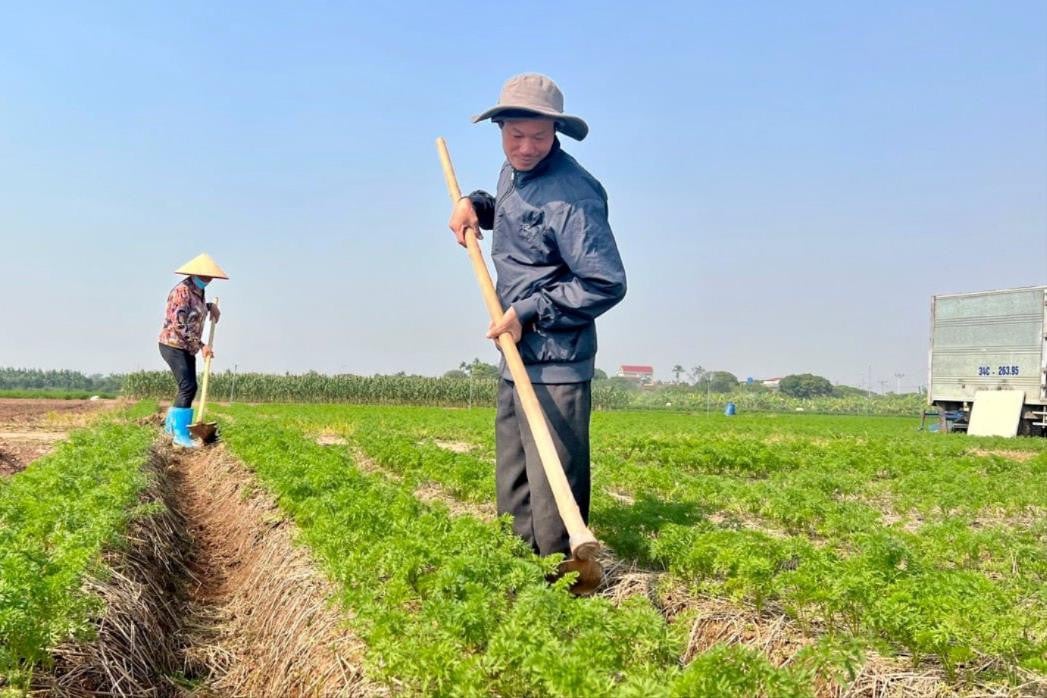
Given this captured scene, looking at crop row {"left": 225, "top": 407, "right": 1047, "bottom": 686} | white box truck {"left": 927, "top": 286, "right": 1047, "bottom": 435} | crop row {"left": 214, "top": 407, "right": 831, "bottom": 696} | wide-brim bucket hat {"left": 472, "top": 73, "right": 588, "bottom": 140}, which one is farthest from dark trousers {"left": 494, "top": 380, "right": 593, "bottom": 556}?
white box truck {"left": 927, "top": 286, "right": 1047, "bottom": 435}

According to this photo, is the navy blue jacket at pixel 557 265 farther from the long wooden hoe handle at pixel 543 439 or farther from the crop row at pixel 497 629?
the crop row at pixel 497 629

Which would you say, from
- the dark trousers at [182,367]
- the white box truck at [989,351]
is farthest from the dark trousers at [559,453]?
the white box truck at [989,351]

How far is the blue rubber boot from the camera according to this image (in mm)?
13281

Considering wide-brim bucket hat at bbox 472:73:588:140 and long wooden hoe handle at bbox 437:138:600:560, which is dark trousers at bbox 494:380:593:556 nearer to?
long wooden hoe handle at bbox 437:138:600:560

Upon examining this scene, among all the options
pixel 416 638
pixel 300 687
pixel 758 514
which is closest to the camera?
pixel 416 638

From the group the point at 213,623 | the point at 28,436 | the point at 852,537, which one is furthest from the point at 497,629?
the point at 28,436

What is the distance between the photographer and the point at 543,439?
13.3ft

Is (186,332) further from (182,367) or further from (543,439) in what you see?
(543,439)

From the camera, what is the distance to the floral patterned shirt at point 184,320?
12.7 m

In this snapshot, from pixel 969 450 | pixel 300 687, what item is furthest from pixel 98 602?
pixel 969 450

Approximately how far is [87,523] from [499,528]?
275 cm

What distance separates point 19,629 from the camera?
3373mm

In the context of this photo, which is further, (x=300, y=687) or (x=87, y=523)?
(x=87, y=523)

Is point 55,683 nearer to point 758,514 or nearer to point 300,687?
point 300,687
